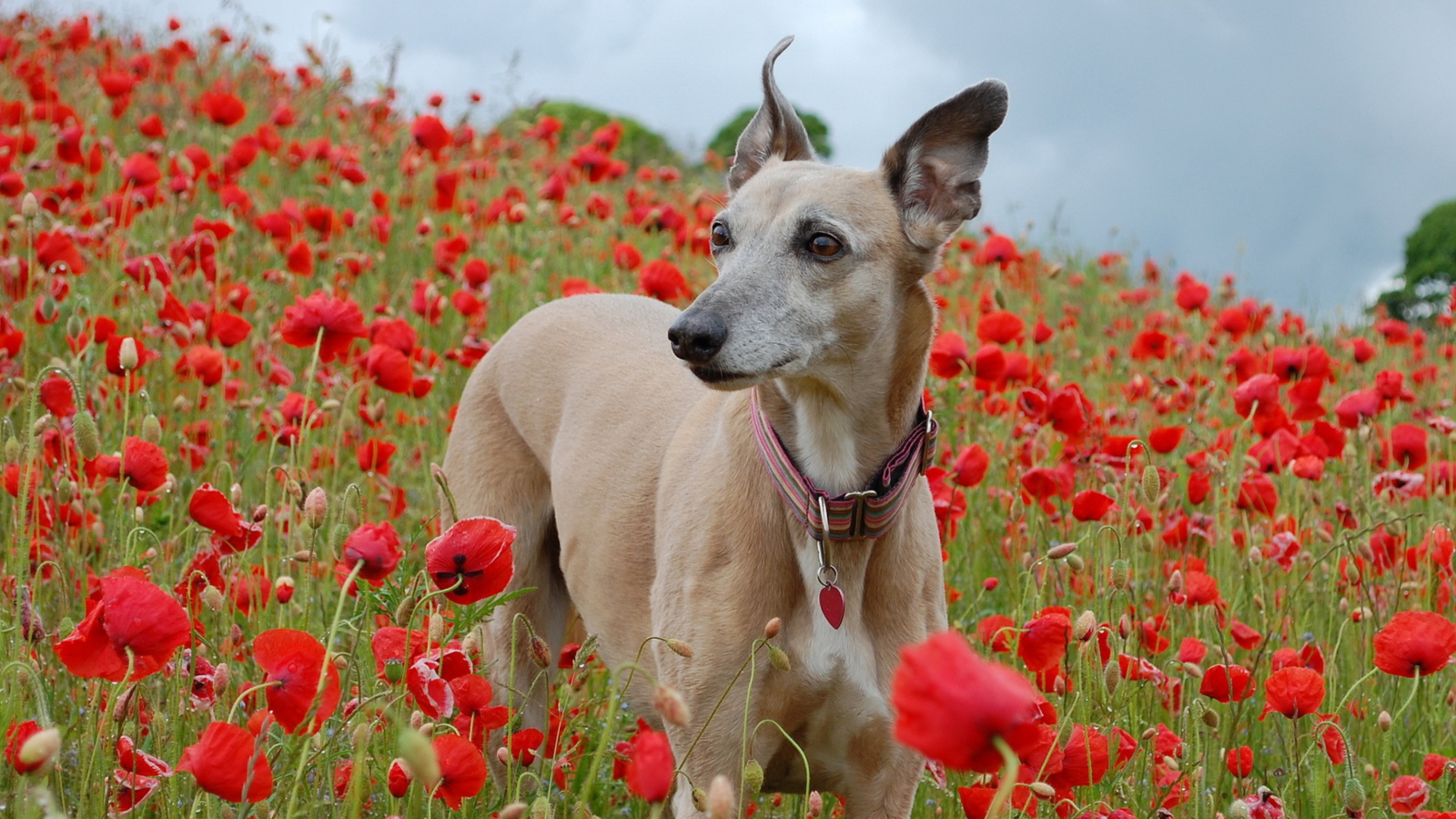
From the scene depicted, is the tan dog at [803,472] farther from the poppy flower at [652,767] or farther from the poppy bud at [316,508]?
the poppy flower at [652,767]

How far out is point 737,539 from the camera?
9.07 feet

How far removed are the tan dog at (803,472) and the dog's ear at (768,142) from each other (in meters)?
0.01

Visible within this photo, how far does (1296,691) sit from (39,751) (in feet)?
7.50

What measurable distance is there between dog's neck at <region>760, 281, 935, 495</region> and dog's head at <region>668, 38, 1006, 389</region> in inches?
2.0

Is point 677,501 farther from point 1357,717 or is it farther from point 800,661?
point 1357,717

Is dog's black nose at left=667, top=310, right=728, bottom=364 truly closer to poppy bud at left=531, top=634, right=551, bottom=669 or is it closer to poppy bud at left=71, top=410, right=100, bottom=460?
poppy bud at left=531, top=634, right=551, bottom=669

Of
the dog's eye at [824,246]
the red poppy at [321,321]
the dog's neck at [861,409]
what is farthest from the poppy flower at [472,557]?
the red poppy at [321,321]

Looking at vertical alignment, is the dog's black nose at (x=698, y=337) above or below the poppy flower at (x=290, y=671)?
above

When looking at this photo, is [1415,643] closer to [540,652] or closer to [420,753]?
[540,652]

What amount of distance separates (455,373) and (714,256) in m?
3.66

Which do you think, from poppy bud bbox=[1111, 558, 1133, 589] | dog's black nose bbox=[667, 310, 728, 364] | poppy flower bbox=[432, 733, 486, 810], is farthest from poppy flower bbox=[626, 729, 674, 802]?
poppy bud bbox=[1111, 558, 1133, 589]

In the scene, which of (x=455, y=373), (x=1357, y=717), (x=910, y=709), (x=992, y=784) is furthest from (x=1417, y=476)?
(x=455, y=373)

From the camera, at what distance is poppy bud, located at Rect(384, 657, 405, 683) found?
2.13 meters

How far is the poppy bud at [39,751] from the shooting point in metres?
1.43
